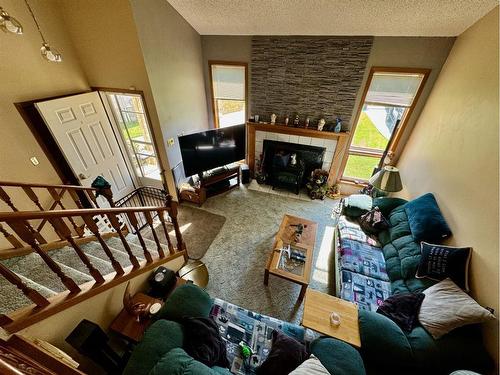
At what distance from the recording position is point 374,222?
104 inches

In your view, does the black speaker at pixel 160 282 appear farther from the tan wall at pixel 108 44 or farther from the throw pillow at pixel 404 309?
the tan wall at pixel 108 44

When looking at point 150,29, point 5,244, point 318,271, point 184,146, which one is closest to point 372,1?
point 150,29

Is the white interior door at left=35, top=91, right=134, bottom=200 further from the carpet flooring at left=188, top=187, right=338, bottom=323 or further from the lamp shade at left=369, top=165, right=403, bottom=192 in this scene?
the lamp shade at left=369, top=165, right=403, bottom=192

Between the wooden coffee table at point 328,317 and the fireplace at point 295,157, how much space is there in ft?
8.20

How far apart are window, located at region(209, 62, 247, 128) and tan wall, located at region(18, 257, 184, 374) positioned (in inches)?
136

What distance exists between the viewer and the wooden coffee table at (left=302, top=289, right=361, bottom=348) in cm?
157

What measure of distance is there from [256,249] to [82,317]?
6.54 ft

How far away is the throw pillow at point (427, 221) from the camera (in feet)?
6.63

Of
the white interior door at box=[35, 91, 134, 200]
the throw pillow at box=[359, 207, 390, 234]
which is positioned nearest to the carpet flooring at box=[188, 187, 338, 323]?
the throw pillow at box=[359, 207, 390, 234]

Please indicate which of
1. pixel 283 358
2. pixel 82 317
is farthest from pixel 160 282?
pixel 283 358

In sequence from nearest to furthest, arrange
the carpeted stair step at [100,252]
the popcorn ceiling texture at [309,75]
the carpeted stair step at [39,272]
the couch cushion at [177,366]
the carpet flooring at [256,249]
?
the couch cushion at [177,366] < the carpeted stair step at [39,272] < the carpeted stair step at [100,252] < the carpet flooring at [256,249] < the popcorn ceiling texture at [309,75]

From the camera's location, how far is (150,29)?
8.89ft

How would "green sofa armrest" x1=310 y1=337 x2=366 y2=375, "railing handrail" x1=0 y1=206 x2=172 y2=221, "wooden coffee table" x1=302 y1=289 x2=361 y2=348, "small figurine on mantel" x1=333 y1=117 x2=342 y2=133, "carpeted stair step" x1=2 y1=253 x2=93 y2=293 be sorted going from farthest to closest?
1. "small figurine on mantel" x1=333 y1=117 x2=342 y2=133
2. "carpeted stair step" x1=2 y1=253 x2=93 y2=293
3. "wooden coffee table" x1=302 y1=289 x2=361 y2=348
4. "green sofa armrest" x1=310 y1=337 x2=366 y2=375
5. "railing handrail" x1=0 y1=206 x2=172 y2=221

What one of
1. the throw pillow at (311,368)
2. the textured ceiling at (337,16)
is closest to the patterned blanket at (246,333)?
the throw pillow at (311,368)
